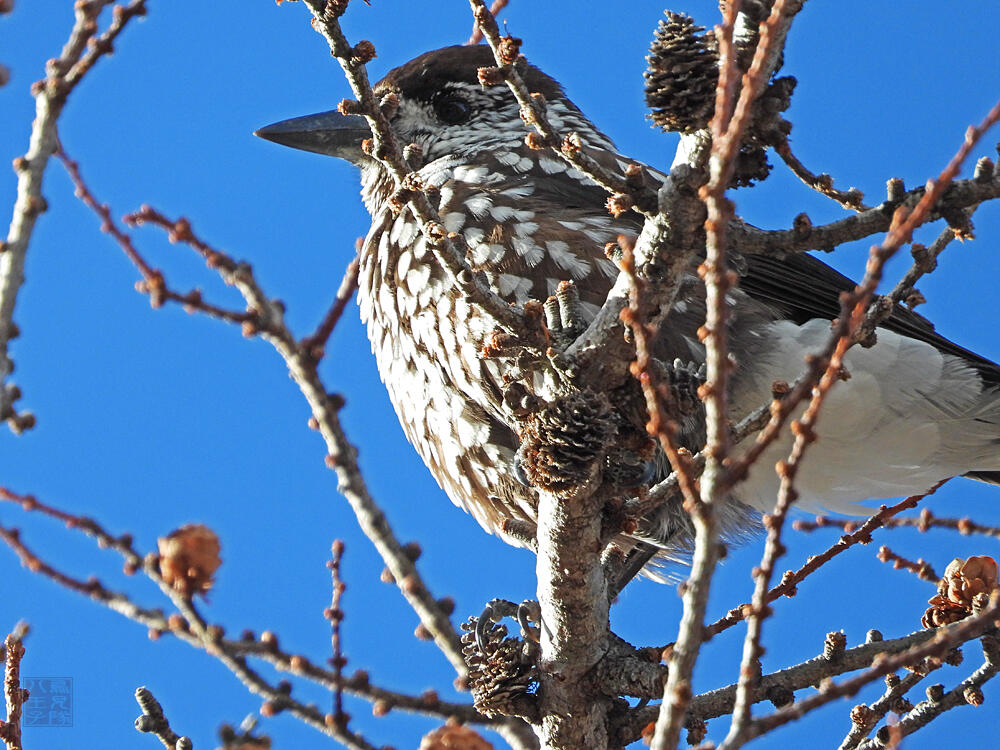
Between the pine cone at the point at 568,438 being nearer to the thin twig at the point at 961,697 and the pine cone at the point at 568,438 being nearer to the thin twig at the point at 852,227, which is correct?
the thin twig at the point at 852,227

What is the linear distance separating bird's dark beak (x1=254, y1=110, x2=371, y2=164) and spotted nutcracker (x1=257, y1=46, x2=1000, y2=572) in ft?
1.18

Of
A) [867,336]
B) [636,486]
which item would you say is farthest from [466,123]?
[867,336]

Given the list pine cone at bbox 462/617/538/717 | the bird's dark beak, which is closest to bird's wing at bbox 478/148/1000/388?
the bird's dark beak

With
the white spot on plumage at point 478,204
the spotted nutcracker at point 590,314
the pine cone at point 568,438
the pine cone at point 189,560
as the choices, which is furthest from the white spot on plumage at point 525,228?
the pine cone at point 189,560

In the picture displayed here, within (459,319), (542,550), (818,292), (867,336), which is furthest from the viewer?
(818,292)

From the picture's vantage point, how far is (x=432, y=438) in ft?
10.3

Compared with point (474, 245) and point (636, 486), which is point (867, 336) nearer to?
point (636, 486)

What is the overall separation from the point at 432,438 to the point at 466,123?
1111 mm

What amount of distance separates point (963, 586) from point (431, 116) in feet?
7.16

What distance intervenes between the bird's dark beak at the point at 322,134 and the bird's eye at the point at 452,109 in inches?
9.5

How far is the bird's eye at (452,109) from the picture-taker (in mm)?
3660

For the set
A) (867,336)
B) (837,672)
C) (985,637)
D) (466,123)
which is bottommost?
(837,672)

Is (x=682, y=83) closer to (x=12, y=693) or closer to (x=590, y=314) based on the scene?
(x=590, y=314)

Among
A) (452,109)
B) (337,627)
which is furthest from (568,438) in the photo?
(452,109)
